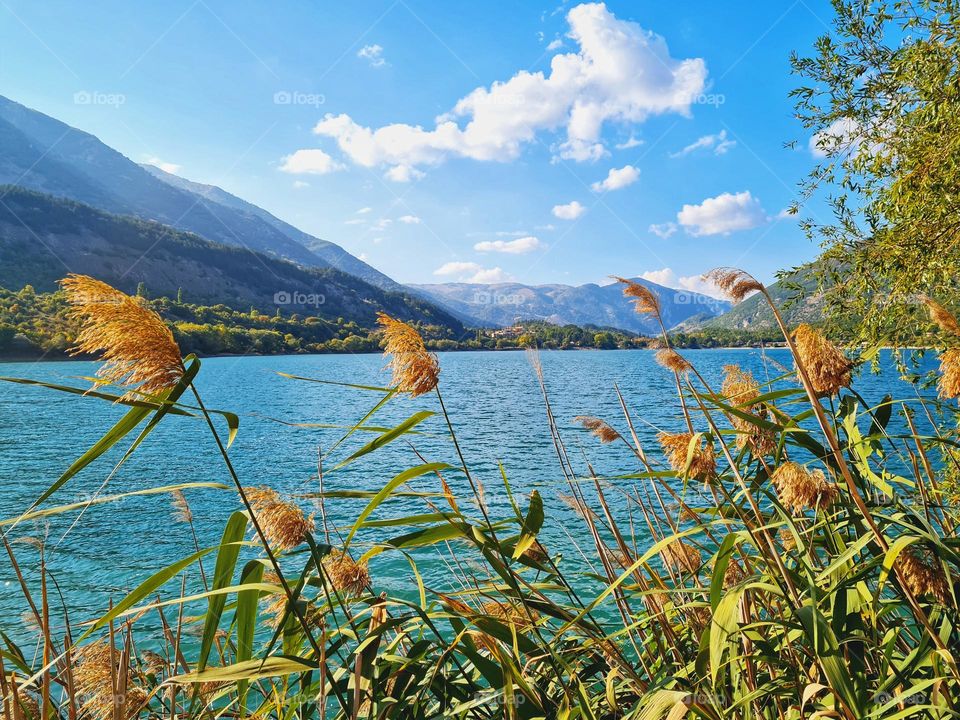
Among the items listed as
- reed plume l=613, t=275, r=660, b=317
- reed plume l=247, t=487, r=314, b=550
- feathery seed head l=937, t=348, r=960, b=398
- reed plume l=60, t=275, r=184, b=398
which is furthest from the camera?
reed plume l=613, t=275, r=660, b=317

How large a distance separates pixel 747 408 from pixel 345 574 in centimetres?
205

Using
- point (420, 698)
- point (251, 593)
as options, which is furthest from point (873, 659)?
point (251, 593)

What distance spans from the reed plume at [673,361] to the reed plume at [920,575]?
1054 mm

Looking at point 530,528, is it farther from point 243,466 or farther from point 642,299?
point 243,466

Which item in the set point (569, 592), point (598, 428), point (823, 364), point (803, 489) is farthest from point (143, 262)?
point (803, 489)

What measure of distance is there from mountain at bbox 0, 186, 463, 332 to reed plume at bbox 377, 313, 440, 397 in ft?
469

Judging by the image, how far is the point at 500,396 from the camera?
55.0 meters

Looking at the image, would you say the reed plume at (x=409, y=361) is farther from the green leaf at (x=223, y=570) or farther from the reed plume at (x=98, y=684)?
the reed plume at (x=98, y=684)

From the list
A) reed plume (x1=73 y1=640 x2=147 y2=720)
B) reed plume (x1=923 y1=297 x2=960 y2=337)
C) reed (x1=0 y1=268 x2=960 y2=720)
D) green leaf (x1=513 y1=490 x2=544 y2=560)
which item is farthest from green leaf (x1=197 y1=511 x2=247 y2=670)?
reed plume (x1=923 y1=297 x2=960 y2=337)

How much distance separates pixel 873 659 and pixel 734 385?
128 centimetres

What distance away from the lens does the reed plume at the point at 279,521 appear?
202 centimetres

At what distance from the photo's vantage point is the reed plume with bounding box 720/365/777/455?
7.77 feet

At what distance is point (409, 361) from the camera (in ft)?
6.55

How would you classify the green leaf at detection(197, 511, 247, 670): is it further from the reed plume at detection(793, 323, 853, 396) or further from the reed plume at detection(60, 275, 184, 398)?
the reed plume at detection(793, 323, 853, 396)
